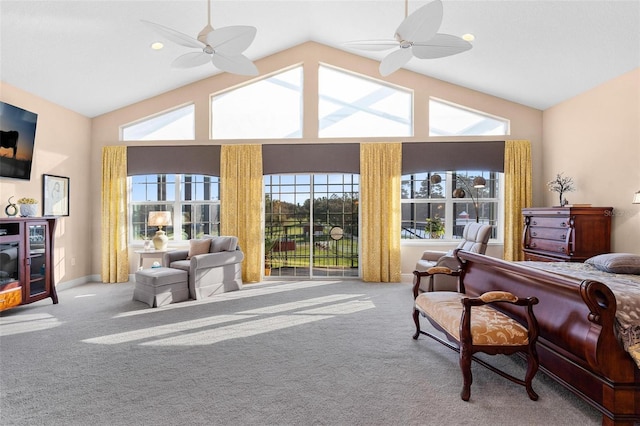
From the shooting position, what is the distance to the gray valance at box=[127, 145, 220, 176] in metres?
6.36

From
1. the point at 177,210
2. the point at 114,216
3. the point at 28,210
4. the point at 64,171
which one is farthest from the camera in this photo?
the point at 177,210

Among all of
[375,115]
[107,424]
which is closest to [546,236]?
[375,115]

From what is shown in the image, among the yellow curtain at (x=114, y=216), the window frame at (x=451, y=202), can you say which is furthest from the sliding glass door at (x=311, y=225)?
the yellow curtain at (x=114, y=216)

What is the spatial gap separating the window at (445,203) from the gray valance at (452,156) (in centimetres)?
21

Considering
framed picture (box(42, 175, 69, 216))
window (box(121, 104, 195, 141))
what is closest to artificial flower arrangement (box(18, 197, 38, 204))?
framed picture (box(42, 175, 69, 216))

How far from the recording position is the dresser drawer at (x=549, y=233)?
178 inches

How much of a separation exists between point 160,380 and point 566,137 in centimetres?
637

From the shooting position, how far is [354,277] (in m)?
6.43

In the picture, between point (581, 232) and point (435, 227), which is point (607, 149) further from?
point (435, 227)

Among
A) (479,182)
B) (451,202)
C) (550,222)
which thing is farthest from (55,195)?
(550,222)

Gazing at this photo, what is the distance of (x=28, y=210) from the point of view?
4.55m

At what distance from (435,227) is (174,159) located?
16.7 feet

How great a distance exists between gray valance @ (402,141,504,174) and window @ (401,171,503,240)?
0.21 meters

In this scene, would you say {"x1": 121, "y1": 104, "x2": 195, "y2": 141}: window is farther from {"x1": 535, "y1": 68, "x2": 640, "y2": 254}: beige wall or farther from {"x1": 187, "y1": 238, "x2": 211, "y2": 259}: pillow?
{"x1": 535, "y1": 68, "x2": 640, "y2": 254}: beige wall
